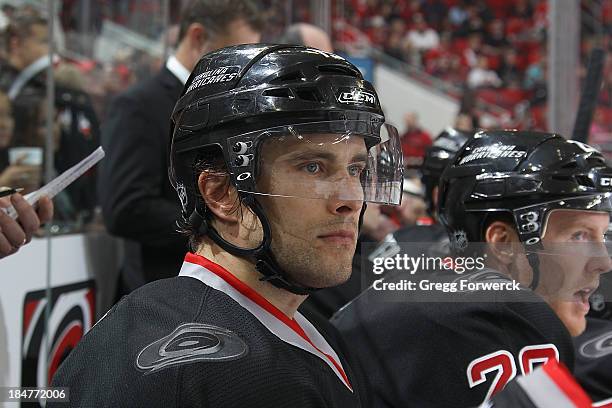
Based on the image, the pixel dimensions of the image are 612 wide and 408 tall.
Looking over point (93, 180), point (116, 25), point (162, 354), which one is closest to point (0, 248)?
point (162, 354)

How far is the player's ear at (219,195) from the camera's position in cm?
124

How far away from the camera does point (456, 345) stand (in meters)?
1.41

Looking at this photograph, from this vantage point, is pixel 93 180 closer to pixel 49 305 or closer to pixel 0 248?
pixel 49 305

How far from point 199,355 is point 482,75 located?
9477mm

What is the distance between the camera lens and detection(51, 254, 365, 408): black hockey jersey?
976mm

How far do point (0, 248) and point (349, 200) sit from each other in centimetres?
59

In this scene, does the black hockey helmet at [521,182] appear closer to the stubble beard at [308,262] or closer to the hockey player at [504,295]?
the hockey player at [504,295]

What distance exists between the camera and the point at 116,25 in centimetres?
326

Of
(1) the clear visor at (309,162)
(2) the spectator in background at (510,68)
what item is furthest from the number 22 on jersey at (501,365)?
(2) the spectator in background at (510,68)

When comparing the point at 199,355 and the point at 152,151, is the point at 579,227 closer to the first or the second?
the point at 199,355

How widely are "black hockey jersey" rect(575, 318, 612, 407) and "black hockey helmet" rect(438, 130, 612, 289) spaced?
21cm

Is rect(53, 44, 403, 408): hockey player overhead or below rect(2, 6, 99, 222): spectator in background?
below

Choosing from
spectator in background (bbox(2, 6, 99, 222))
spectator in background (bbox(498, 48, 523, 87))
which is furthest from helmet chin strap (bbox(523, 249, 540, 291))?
spectator in background (bbox(498, 48, 523, 87))
